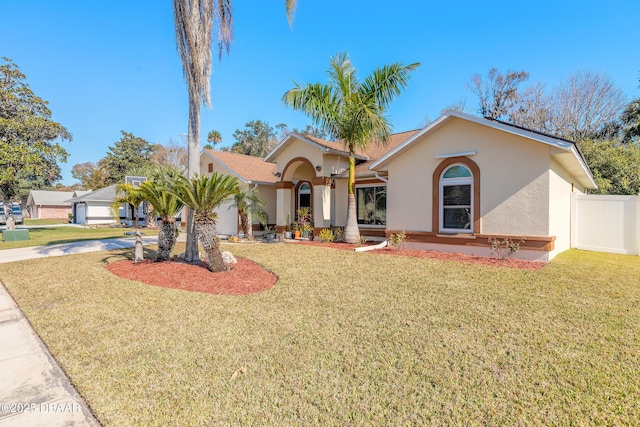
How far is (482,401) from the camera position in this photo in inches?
128

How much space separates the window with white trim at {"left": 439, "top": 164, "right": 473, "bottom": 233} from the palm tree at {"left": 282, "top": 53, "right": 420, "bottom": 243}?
3.59 metres

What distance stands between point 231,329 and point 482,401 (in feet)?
11.9

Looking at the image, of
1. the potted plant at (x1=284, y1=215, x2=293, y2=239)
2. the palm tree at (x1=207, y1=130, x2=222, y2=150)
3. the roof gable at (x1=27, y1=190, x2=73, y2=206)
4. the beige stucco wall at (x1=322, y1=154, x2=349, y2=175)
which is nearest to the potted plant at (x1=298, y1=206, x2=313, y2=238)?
the potted plant at (x1=284, y1=215, x2=293, y2=239)

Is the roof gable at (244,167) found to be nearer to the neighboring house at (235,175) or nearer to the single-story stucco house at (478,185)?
the neighboring house at (235,175)

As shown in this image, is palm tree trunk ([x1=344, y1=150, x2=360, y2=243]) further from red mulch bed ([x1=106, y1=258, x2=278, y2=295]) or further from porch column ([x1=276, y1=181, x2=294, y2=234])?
red mulch bed ([x1=106, y1=258, x2=278, y2=295])

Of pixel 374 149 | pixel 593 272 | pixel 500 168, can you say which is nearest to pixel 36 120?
pixel 374 149

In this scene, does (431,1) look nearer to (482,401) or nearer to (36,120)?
(482,401)

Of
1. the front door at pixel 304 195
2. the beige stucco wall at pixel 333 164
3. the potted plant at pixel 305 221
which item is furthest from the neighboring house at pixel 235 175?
the beige stucco wall at pixel 333 164

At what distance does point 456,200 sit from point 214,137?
48.6m

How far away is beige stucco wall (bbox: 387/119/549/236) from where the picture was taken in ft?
32.0

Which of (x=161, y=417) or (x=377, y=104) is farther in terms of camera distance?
(x=377, y=104)

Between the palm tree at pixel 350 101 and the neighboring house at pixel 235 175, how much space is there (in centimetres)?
681

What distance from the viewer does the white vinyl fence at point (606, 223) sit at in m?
11.3

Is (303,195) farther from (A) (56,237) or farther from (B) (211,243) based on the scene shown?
(A) (56,237)
